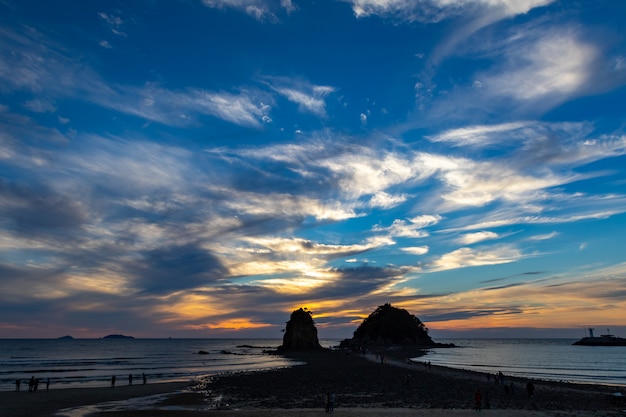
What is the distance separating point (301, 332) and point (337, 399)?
114 m

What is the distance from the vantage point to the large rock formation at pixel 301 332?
146 meters

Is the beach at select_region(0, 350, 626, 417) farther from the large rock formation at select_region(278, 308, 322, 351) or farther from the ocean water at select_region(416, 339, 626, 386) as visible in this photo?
the large rock formation at select_region(278, 308, 322, 351)

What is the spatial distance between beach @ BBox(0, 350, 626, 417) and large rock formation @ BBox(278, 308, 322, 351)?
95947mm

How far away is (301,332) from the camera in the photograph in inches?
5802

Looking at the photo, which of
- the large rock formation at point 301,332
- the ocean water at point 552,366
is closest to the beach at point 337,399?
the ocean water at point 552,366

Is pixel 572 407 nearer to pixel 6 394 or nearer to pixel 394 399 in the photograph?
pixel 394 399

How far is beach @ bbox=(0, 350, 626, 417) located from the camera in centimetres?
3058

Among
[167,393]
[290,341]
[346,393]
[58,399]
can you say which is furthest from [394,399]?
[290,341]

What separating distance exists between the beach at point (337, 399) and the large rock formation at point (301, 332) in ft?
315

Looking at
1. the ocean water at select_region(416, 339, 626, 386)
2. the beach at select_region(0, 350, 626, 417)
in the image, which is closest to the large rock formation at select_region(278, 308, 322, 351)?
the ocean water at select_region(416, 339, 626, 386)

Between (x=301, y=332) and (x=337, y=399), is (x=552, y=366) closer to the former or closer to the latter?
(x=337, y=399)

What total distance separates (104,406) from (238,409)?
42.5 ft

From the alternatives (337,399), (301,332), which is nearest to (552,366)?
(337,399)

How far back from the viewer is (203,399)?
39.7 meters
